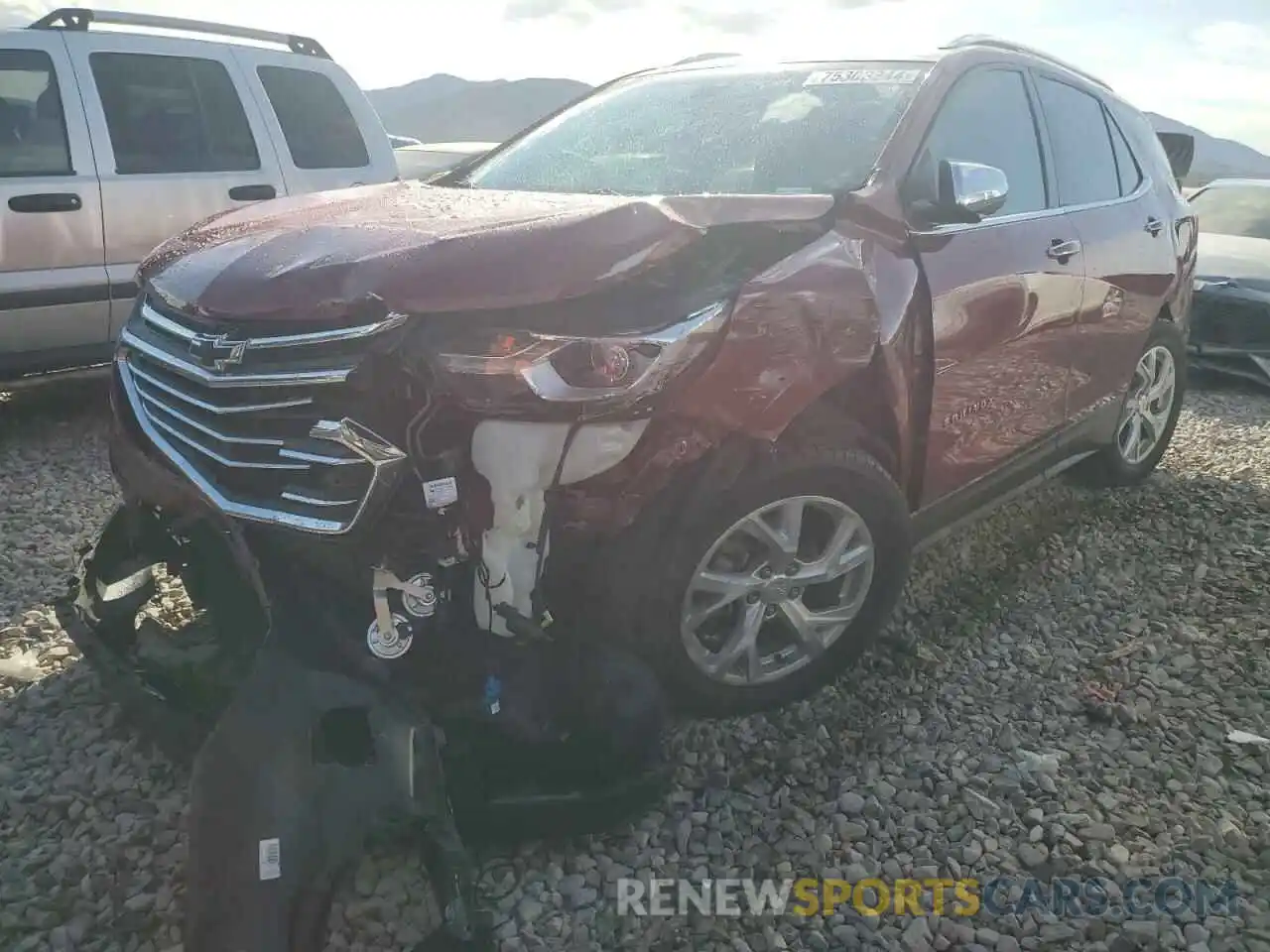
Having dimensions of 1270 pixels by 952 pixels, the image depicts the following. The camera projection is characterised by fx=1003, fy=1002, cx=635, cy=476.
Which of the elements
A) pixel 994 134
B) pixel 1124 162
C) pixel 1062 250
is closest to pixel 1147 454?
pixel 1124 162

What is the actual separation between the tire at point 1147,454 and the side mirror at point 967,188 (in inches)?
78.4

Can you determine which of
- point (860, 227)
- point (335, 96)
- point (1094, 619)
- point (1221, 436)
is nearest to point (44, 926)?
point (860, 227)

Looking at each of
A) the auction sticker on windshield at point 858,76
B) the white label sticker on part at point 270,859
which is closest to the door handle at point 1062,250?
the auction sticker on windshield at point 858,76

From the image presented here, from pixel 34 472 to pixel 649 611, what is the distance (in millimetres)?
3641

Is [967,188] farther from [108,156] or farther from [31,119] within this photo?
[31,119]

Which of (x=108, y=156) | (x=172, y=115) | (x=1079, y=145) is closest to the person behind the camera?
(x=1079, y=145)

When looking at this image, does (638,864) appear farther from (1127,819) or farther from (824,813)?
(1127,819)

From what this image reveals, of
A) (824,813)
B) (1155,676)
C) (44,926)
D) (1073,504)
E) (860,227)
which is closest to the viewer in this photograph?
(44,926)

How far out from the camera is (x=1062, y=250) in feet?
11.7

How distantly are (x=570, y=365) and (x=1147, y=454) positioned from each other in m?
3.83

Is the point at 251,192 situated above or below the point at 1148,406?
above

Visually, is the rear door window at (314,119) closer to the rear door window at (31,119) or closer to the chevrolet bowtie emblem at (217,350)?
the rear door window at (31,119)

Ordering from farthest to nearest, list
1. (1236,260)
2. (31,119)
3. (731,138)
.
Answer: (1236,260) < (31,119) < (731,138)

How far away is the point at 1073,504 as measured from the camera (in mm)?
4656
